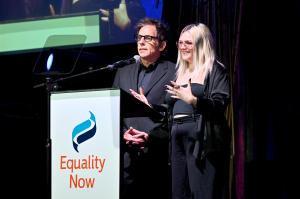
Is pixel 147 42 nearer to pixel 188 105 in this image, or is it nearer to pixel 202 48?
pixel 202 48

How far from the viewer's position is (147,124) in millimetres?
2836

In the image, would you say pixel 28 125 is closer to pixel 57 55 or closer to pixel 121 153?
pixel 57 55

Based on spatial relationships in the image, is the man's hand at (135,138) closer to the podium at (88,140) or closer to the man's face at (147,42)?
the podium at (88,140)

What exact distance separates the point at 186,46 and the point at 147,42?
34 cm

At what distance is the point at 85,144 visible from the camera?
2398 mm

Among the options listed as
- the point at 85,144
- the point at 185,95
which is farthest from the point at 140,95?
the point at 85,144

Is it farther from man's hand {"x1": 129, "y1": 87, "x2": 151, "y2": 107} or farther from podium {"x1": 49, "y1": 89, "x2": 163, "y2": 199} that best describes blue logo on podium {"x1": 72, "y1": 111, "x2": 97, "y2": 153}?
man's hand {"x1": 129, "y1": 87, "x2": 151, "y2": 107}

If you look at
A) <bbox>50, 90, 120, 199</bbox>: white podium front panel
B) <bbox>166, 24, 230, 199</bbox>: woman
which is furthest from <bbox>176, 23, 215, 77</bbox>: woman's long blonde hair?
<bbox>50, 90, 120, 199</bbox>: white podium front panel

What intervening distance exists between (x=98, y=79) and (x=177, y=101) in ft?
4.71

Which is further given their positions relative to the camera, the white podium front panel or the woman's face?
the woman's face

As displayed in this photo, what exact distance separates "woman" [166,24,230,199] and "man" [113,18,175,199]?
160 mm

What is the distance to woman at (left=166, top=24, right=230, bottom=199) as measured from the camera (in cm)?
248

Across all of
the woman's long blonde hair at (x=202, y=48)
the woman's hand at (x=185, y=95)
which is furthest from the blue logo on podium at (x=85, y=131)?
the woman's long blonde hair at (x=202, y=48)

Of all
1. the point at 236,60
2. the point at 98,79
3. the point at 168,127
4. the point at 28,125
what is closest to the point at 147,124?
the point at 168,127
